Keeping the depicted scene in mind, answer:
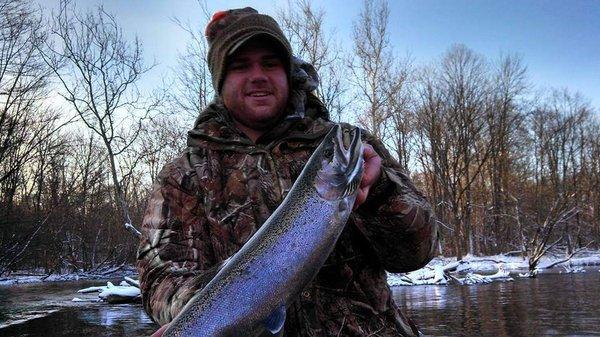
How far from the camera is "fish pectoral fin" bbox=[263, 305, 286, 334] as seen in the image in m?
1.75

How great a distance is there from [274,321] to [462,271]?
30089 mm

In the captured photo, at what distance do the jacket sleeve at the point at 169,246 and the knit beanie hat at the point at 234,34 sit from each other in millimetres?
597

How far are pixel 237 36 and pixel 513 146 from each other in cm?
4350

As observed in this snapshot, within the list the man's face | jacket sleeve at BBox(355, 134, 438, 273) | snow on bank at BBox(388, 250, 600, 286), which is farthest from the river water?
the man's face

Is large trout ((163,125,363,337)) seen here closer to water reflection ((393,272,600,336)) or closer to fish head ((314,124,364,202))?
fish head ((314,124,364,202))

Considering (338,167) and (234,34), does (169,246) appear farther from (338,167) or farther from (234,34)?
(234,34)

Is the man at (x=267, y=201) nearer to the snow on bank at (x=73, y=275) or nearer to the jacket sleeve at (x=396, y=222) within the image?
the jacket sleeve at (x=396, y=222)

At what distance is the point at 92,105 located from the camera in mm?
21844

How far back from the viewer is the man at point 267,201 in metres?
2.28

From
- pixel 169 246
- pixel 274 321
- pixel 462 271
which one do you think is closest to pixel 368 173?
pixel 274 321

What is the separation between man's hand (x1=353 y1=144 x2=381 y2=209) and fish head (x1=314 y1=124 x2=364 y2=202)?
0.32 feet

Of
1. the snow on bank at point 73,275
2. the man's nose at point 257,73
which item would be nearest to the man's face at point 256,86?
the man's nose at point 257,73

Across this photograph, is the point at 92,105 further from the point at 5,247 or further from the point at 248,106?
the point at 248,106

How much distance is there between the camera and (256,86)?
2627 millimetres
